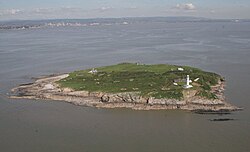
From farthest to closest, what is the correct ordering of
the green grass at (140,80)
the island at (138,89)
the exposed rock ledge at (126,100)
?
the green grass at (140,80) → the island at (138,89) → the exposed rock ledge at (126,100)

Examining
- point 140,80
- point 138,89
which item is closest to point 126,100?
point 138,89

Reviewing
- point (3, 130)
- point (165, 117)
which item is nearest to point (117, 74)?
point (165, 117)

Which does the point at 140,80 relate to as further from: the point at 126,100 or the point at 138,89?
the point at 126,100

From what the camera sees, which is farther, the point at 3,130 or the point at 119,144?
the point at 3,130

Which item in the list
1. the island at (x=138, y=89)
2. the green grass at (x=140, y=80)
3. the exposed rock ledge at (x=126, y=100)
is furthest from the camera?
the green grass at (x=140, y=80)

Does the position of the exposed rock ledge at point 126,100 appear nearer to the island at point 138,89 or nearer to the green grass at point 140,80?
the island at point 138,89

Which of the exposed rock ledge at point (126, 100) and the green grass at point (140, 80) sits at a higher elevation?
the green grass at point (140, 80)

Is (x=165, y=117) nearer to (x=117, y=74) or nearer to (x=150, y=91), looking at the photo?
(x=150, y=91)

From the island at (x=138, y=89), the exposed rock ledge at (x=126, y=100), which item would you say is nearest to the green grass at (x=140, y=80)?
the island at (x=138, y=89)
